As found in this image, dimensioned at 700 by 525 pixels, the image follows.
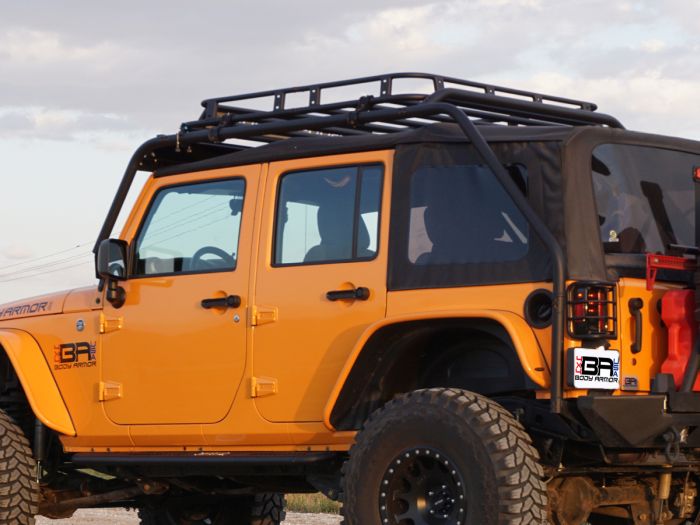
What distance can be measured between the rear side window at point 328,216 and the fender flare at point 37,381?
1818 millimetres

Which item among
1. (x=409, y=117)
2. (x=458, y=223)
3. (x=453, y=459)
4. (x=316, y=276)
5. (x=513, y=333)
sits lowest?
(x=453, y=459)

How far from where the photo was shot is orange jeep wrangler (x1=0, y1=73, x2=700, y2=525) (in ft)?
20.4

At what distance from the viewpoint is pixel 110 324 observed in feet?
26.7

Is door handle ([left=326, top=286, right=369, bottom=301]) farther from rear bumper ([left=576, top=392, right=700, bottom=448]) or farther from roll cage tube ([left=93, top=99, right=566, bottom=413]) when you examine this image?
rear bumper ([left=576, top=392, right=700, bottom=448])

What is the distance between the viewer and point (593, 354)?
6.09 m

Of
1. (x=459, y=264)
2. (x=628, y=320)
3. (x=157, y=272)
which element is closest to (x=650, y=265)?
(x=628, y=320)

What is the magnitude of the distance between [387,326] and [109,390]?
213 cm

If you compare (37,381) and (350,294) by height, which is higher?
(350,294)

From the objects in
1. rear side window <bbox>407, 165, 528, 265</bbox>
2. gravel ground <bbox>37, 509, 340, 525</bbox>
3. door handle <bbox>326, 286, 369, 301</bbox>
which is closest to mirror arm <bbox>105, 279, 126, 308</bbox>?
door handle <bbox>326, 286, 369, 301</bbox>

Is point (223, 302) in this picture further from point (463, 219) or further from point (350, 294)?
point (463, 219)

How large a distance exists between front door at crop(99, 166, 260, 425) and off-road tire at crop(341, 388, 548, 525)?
124cm

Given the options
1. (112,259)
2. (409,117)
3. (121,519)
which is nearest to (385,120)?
(409,117)

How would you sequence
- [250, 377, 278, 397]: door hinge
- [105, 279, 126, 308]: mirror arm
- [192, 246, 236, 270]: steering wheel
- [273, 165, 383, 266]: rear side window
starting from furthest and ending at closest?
1. [105, 279, 126, 308]: mirror arm
2. [192, 246, 236, 270]: steering wheel
3. [250, 377, 278, 397]: door hinge
4. [273, 165, 383, 266]: rear side window

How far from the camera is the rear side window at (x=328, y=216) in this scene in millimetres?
7109
